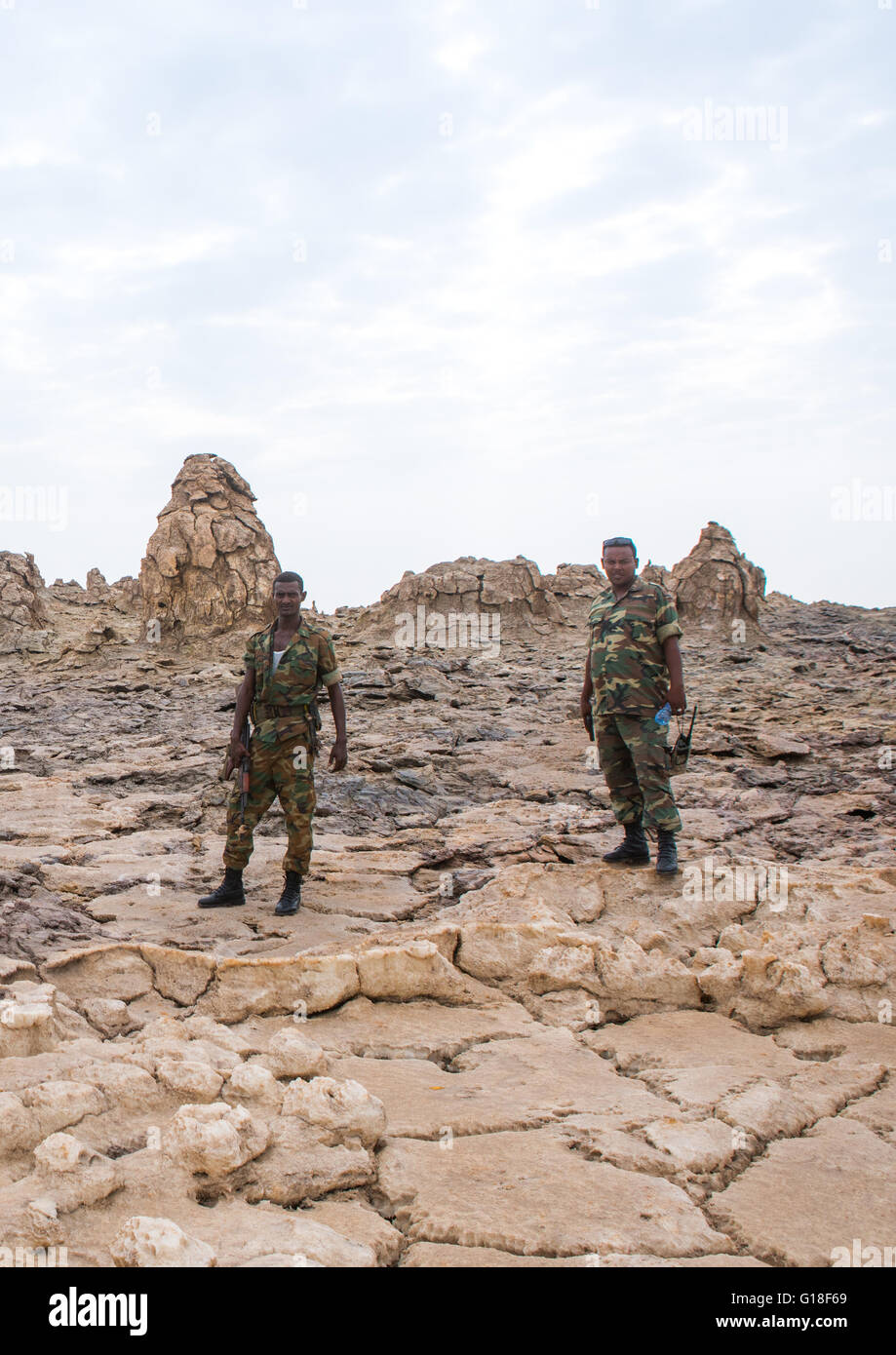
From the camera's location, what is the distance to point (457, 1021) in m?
3.27

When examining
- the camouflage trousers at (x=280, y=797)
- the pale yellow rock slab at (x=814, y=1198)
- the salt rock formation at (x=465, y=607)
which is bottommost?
the pale yellow rock slab at (x=814, y=1198)

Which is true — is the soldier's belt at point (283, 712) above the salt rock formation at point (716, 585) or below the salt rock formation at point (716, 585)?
below

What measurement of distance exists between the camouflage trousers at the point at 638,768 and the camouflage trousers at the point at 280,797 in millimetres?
1458

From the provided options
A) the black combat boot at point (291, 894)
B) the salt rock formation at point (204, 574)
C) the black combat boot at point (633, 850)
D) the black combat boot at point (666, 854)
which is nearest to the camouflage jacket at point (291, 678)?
the black combat boot at point (291, 894)

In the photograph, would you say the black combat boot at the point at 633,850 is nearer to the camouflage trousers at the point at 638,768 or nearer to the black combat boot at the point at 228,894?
the camouflage trousers at the point at 638,768

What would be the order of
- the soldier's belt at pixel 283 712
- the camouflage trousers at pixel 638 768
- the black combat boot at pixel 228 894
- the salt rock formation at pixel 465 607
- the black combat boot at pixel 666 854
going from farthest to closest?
1. the salt rock formation at pixel 465 607
2. the soldier's belt at pixel 283 712
3. the black combat boot at pixel 228 894
4. the camouflage trousers at pixel 638 768
5. the black combat boot at pixel 666 854

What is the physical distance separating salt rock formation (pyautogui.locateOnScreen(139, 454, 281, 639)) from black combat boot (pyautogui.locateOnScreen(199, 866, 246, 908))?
8.66m

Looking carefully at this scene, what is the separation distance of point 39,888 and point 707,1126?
3.28 meters

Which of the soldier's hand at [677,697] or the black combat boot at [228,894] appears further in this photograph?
the black combat boot at [228,894]

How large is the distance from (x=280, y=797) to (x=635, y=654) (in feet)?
6.07

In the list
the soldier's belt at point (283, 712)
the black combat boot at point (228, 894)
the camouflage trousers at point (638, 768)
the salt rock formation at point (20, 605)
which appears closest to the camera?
the camouflage trousers at point (638, 768)

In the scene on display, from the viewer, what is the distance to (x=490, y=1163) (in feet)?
7.51

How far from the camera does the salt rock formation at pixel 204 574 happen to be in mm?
13070
